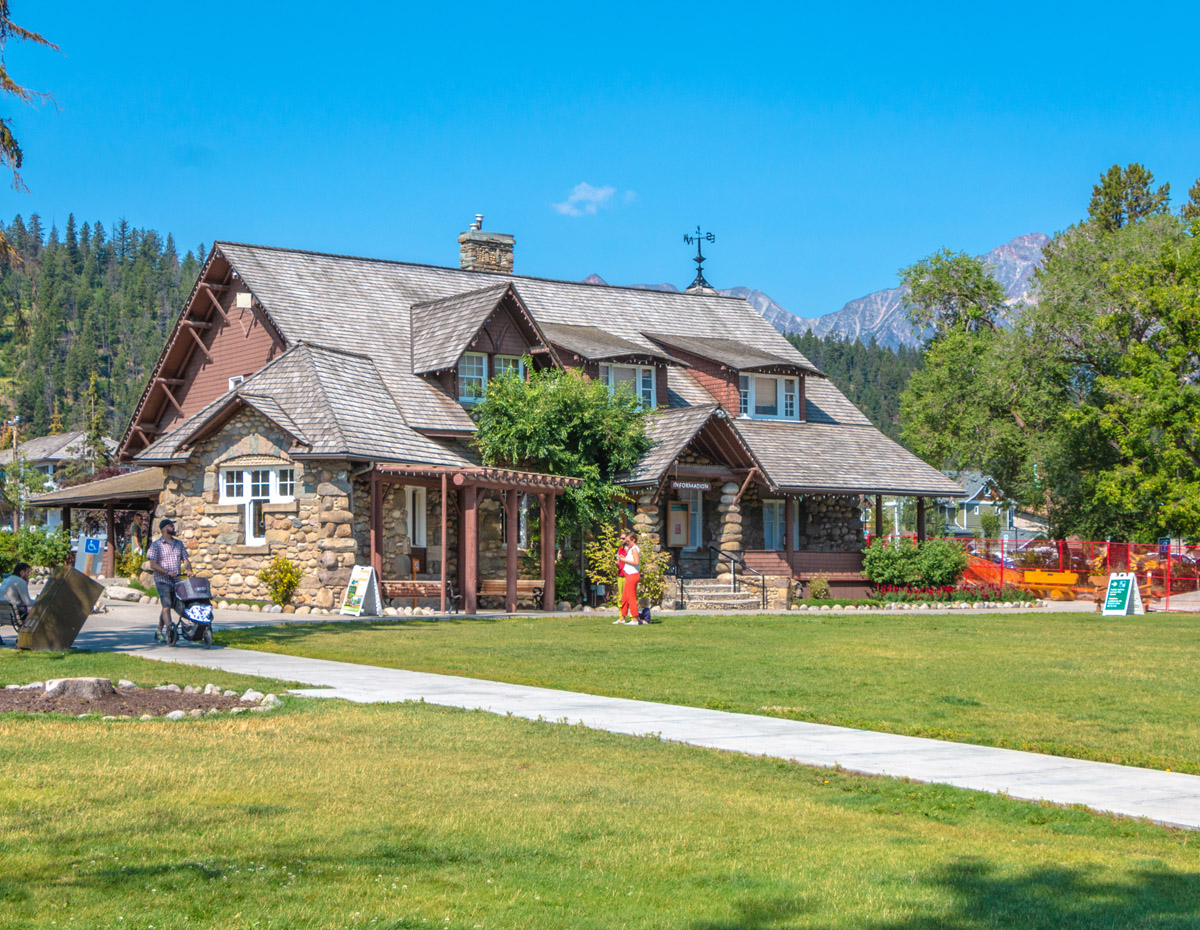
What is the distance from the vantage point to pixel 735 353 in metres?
41.2

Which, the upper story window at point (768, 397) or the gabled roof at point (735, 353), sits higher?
the gabled roof at point (735, 353)

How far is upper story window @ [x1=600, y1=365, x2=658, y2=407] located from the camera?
3712cm

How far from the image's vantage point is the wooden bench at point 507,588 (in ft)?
99.8

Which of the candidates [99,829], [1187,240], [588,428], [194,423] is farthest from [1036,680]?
[1187,240]

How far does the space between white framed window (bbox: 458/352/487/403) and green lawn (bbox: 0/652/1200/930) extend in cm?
2475

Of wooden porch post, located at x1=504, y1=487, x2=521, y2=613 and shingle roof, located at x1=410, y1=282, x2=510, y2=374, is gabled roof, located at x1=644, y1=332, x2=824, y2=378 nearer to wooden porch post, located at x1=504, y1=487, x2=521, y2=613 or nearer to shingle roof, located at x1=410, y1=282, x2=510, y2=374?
shingle roof, located at x1=410, y1=282, x2=510, y2=374

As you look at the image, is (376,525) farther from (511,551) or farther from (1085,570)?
(1085,570)

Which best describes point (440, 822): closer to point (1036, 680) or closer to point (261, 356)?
point (1036, 680)

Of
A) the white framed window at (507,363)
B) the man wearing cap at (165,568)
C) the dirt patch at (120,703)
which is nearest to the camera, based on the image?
the dirt patch at (120,703)

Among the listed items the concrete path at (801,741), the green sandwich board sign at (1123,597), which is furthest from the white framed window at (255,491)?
the green sandwich board sign at (1123,597)

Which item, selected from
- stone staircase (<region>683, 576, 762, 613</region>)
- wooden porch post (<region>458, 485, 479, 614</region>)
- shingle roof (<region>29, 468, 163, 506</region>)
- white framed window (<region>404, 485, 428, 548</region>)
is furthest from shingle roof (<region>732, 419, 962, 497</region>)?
shingle roof (<region>29, 468, 163, 506</region>)

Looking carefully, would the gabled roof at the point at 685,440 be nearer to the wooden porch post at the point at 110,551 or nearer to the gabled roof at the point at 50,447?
the wooden porch post at the point at 110,551

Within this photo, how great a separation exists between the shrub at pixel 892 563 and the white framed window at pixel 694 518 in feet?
16.8

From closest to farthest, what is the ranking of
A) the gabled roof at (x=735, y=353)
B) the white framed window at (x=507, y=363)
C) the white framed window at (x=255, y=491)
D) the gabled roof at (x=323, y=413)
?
the gabled roof at (x=323, y=413)
the white framed window at (x=255, y=491)
the white framed window at (x=507, y=363)
the gabled roof at (x=735, y=353)
